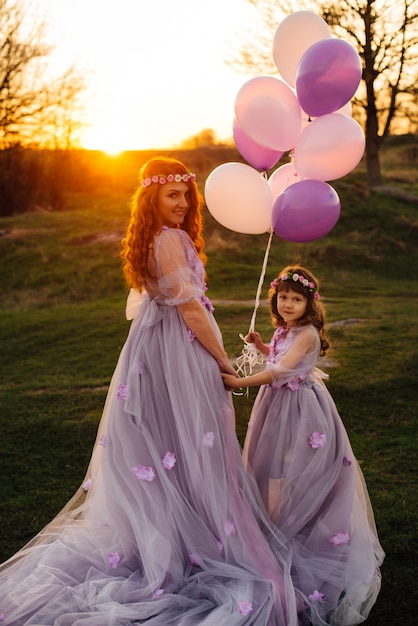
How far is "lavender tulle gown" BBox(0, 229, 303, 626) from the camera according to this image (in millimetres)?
2674

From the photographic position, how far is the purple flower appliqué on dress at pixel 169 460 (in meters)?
2.86

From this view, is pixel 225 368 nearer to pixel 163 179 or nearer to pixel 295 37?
pixel 163 179

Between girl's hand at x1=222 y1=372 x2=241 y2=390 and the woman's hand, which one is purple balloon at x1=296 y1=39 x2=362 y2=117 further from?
girl's hand at x1=222 y1=372 x2=241 y2=390

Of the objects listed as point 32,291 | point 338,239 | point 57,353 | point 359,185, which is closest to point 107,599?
point 57,353

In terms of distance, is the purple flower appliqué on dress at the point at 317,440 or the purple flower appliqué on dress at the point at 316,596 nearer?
the purple flower appliqué on dress at the point at 316,596

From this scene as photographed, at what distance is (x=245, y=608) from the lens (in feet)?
8.23

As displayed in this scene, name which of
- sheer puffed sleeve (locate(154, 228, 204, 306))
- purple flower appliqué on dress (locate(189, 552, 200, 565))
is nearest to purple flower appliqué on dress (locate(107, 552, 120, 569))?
purple flower appliqué on dress (locate(189, 552, 200, 565))

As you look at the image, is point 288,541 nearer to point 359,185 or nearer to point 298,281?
point 298,281

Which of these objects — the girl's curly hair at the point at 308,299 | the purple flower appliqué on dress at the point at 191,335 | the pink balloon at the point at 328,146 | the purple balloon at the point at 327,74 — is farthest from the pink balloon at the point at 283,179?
the purple flower appliqué on dress at the point at 191,335

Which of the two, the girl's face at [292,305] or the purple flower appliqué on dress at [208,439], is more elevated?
the girl's face at [292,305]

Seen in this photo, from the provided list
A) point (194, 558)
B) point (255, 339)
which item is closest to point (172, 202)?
point (255, 339)

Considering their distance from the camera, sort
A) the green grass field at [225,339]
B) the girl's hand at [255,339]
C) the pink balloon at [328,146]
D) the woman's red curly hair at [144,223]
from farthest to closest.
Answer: the green grass field at [225,339]
the girl's hand at [255,339]
the pink balloon at [328,146]
the woman's red curly hair at [144,223]

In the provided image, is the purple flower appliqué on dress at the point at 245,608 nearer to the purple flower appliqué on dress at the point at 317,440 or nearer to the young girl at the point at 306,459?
the young girl at the point at 306,459

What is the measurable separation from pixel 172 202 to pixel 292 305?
0.77 m
